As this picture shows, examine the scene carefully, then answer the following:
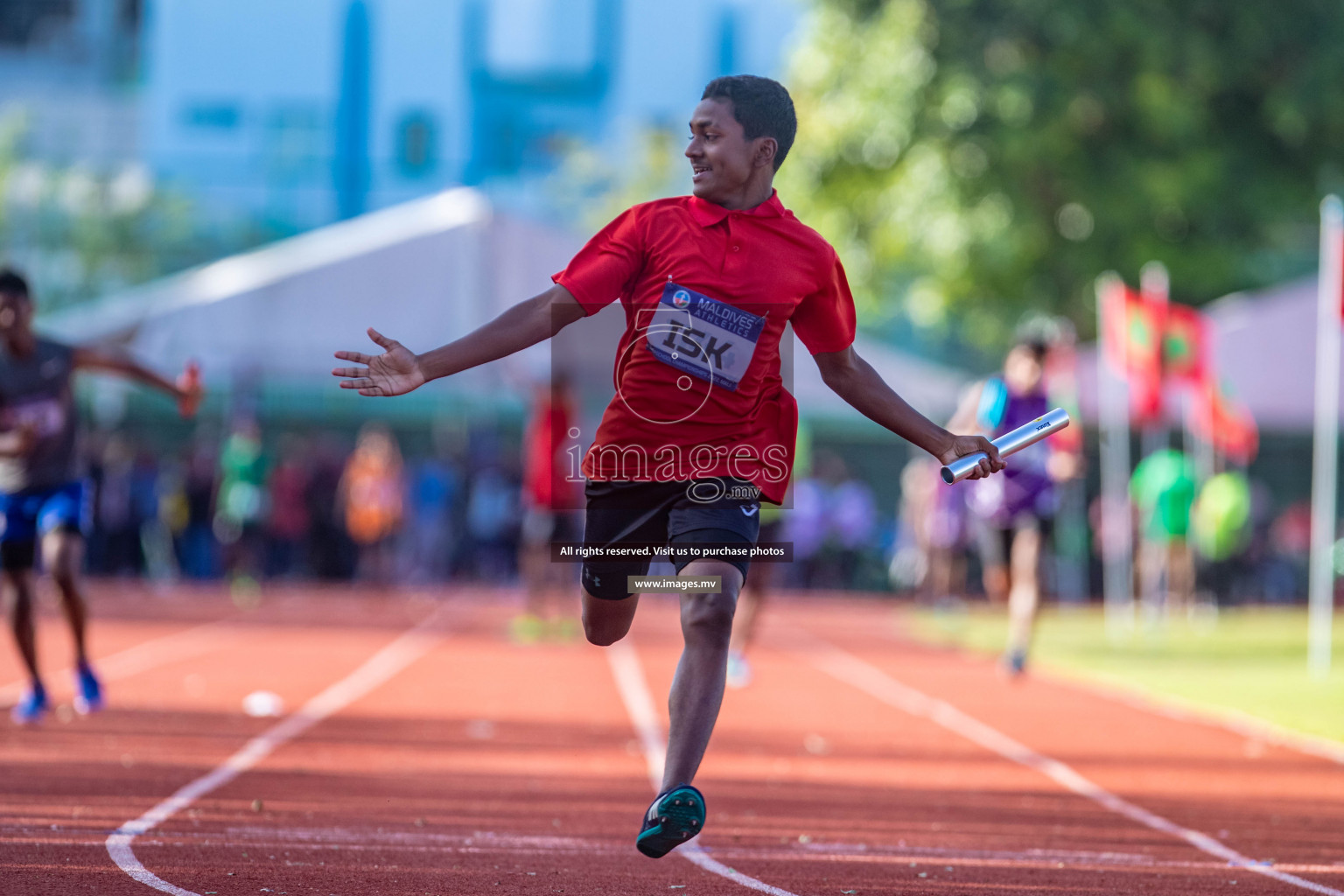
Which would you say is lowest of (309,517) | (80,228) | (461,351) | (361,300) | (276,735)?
(276,735)

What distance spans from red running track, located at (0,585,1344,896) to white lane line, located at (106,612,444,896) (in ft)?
0.10

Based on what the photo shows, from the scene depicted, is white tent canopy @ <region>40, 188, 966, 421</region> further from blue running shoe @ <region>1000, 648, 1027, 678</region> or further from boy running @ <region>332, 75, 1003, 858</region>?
boy running @ <region>332, 75, 1003, 858</region>

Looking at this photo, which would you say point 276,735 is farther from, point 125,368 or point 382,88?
point 382,88

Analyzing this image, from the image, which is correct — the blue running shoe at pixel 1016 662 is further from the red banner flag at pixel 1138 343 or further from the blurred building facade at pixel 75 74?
the blurred building facade at pixel 75 74

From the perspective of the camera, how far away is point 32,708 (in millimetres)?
8328

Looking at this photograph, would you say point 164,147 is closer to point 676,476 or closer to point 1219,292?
point 1219,292

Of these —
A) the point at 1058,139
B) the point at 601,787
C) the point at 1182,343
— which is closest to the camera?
the point at 601,787

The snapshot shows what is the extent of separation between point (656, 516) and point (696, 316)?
0.57m

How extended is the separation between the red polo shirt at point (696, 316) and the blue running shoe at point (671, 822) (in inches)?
34.7

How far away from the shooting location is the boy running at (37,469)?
807 cm

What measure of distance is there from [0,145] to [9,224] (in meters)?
1.98

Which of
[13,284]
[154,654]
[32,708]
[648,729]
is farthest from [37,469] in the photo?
[154,654]

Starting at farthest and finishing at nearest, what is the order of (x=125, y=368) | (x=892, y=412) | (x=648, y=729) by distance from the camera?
(x=648, y=729), (x=125, y=368), (x=892, y=412)

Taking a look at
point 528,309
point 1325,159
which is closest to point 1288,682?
point 528,309
